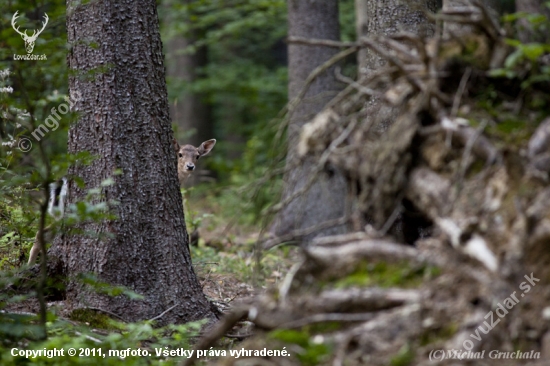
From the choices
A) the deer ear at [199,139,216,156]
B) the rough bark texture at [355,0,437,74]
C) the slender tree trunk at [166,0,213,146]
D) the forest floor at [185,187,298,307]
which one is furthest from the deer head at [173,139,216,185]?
the slender tree trunk at [166,0,213,146]

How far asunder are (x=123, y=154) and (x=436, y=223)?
297 centimetres

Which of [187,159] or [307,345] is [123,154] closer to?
[307,345]

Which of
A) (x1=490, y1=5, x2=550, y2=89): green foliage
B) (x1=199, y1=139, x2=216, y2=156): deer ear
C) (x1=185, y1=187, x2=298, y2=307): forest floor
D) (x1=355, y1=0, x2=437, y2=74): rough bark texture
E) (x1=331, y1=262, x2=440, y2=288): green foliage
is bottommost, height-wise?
(x1=185, y1=187, x2=298, y2=307): forest floor

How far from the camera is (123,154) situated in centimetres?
535

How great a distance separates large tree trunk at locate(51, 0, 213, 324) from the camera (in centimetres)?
530

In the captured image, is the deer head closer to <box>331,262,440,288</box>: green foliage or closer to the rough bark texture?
the rough bark texture

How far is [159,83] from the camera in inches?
217

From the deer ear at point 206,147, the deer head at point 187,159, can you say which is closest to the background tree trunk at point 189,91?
the deer ear at point 206,147

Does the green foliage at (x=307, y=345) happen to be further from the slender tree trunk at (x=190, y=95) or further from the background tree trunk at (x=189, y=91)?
the slender tree trunk at (x=190, y=95)

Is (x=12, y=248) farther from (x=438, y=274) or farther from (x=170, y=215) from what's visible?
(x=438, y=274)

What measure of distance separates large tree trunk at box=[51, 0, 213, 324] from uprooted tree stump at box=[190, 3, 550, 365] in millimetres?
1988

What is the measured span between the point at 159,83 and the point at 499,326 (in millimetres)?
3575

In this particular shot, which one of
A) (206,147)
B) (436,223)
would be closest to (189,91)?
(206,147)

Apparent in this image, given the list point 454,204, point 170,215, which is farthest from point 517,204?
point 170,215
